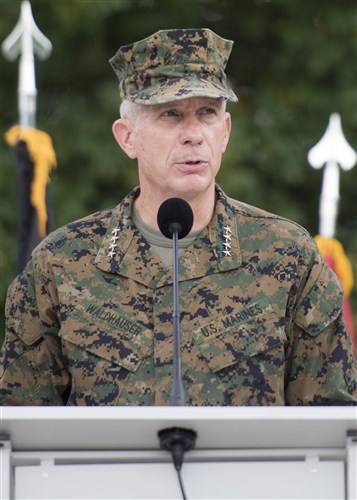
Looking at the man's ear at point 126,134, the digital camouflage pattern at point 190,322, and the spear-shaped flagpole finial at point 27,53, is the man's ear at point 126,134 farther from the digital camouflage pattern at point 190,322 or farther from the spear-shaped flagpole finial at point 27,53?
the spear-shaped flagpole finial at point 27,53

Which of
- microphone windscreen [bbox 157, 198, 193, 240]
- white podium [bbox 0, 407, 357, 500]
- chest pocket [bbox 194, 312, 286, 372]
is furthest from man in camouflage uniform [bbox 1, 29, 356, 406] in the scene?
white podium [bbox 0, 407, 357, 500]

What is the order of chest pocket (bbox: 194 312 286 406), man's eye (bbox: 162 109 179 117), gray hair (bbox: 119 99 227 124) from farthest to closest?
gray hair (bbox: 119 99 227 124) → man's eye (bbox: 162 109 179 117) → chest pocket (bbox: 194 312 286 406)

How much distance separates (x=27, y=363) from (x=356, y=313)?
7.74 m

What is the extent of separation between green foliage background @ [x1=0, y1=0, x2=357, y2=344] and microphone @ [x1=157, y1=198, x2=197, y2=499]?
25.6 ft

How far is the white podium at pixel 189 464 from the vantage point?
3.80 metres

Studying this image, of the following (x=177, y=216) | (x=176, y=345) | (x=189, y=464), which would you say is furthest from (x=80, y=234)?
(x=189, y=464)

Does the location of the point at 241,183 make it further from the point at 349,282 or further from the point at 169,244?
the point at 169,244

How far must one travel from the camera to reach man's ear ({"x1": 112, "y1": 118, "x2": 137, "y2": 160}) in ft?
17.0

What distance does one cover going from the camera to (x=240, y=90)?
44.8 feet

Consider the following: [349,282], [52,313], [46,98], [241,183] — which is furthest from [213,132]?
[46,98]

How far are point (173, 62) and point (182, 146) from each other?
34 centimetres

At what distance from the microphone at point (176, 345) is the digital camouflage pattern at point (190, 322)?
18.3 inches

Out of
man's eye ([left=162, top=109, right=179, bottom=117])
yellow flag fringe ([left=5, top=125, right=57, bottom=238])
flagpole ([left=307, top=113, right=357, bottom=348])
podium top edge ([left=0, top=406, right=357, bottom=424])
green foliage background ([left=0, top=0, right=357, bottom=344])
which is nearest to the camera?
podium top edge ([left=0, top=406, right=357, bottom=424])

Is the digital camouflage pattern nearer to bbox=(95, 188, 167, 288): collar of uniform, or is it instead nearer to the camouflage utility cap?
bbox=(95, 188, 167, 288): collar of uniform
